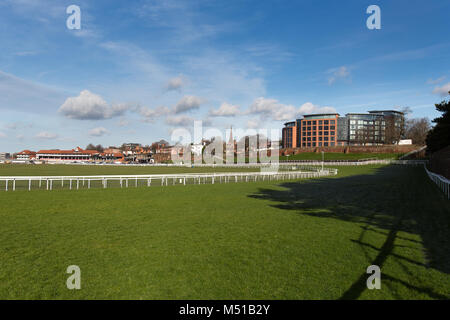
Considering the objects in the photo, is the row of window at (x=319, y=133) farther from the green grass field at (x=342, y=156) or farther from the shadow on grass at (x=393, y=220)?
the shadow on grass at (x=393, y=220)

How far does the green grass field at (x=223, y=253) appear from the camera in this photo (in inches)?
183

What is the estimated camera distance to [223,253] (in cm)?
640

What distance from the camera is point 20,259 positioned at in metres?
5.93

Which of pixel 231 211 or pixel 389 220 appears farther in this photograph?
pixel 231 211

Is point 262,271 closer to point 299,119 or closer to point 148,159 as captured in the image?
point 299,119

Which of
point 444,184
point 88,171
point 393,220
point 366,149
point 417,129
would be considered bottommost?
point 88,171

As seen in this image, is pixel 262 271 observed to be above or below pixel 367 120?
below

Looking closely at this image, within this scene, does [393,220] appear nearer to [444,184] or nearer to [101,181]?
[444,184]

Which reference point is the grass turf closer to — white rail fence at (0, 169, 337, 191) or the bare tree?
white rail fence at (0, 169, 337, 191)

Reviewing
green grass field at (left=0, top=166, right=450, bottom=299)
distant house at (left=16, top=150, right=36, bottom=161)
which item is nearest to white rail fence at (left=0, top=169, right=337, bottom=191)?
green grass field at (left=0, top=166, right=450, bottom=299)

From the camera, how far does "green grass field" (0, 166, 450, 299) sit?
15.3ft

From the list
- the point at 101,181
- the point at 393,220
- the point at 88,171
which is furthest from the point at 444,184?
the point at 88,171
